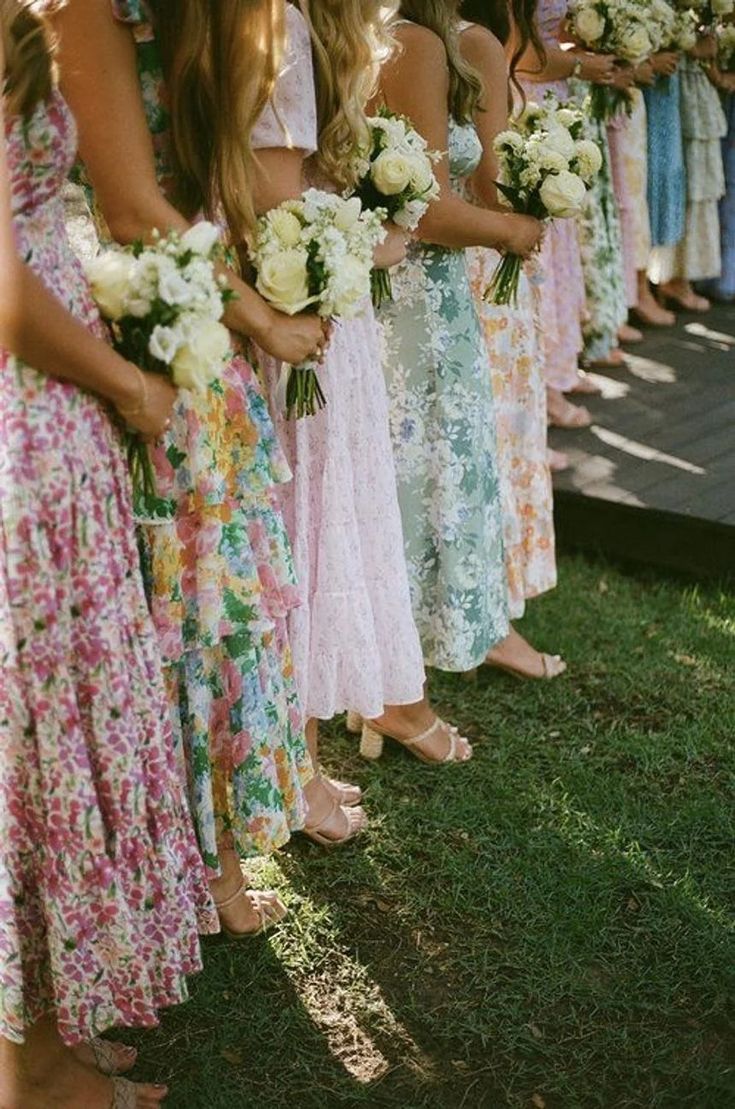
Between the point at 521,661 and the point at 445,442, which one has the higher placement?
the point at 445,442

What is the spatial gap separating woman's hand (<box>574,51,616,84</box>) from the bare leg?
502 cm

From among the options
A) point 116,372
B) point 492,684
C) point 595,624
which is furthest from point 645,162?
point 116,372

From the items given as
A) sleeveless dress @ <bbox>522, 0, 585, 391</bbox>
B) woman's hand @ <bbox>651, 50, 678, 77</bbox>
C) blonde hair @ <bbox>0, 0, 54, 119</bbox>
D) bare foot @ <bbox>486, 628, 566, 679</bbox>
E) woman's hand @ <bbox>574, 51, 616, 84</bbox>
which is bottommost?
bare foot @ <bbox>486, 628, 566, 679</bbox>

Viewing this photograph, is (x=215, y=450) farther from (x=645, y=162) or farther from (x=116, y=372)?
(x=645, y=162)

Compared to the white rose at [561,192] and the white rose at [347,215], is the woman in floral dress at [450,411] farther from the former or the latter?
the white rose at [347,215]

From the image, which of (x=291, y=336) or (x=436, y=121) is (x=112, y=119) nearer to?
(x=291, y=336)

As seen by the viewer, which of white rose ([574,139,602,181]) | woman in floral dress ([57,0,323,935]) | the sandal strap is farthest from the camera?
white rose ([574,139,602,181])

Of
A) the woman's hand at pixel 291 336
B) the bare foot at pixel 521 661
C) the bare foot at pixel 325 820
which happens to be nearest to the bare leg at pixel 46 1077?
the bare foot at pixel 325 820

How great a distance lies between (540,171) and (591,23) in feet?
9.63

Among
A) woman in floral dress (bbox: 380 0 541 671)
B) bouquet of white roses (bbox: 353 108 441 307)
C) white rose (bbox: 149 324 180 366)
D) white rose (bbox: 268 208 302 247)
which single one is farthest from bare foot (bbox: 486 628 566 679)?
white rose (bbox: 149 324 180 366)

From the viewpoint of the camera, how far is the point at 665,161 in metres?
7.30

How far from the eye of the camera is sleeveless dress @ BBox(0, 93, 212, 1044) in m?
2.28

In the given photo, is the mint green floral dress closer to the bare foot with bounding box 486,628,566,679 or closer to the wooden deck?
the bare foot with bounding box 486,628,566,679

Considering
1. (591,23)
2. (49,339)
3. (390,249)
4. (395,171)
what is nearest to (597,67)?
(591,23)
